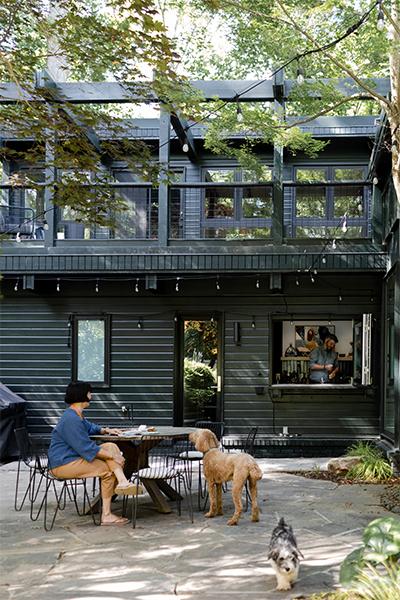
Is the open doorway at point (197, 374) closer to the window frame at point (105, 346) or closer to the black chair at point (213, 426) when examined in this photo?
the window frame at point (105, 346)

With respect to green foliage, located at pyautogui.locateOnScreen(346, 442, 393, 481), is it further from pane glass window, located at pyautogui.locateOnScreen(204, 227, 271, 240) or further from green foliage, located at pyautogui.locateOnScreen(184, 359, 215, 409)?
green foliage, located at pyautogui.locateOnScreen(184, 359, 215, 409)

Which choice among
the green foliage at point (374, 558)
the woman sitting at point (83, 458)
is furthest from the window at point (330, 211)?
the green foliage at point (374, 558)

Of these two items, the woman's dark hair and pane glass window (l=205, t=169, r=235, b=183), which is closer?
the woman's dark hair

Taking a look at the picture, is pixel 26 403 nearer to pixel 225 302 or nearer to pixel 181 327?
pixel 181 327

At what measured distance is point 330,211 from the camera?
40.7 feet

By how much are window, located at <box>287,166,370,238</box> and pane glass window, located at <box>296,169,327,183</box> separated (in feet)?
4.70

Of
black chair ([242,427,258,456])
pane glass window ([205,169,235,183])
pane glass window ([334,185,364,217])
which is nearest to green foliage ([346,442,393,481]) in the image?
black chair ([242,427,258,456])

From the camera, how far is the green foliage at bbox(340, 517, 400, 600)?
4.21 metres

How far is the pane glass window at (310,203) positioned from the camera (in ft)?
40.6

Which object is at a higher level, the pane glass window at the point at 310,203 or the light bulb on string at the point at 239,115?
the light bulb on string at the point at 239,115

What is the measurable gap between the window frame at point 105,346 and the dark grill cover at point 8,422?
4.14ft

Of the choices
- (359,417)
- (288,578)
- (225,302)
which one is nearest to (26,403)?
(225,302)

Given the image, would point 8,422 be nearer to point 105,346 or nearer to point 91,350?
point 91,350

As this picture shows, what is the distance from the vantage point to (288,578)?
15.8 feet
